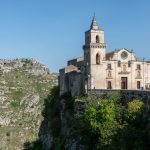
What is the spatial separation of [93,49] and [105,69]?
401cm

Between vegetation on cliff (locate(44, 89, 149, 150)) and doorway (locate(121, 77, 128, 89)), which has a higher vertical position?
doorway (locate(121, 77, 128, 89))

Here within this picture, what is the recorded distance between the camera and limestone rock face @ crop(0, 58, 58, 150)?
120250mm

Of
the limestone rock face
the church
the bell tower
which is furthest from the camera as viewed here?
the limestone rock face

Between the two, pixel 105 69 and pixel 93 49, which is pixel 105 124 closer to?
pixel 105 69

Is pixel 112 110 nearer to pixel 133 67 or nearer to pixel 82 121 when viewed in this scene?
pixel 82 121

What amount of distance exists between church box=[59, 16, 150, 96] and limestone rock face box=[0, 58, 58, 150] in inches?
1352

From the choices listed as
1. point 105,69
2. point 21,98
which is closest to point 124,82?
point 105,69

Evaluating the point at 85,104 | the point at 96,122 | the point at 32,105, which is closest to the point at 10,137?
the point at 32,105

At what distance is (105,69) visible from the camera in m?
85.7

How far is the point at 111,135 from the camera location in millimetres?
65438

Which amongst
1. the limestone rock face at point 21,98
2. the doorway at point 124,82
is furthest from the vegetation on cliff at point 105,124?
the limestone rock face at point 21,98

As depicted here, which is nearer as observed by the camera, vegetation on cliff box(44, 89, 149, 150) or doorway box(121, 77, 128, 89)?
vegetation on cliff box(44, 89, 149, 150)

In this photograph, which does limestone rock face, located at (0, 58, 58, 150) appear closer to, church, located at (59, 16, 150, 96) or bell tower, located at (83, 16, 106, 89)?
church, located at (59, 16, 150, 96)

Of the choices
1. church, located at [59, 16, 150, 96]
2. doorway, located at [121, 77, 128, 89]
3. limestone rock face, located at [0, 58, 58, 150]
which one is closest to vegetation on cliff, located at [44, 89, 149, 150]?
church, located at [59, 16, 150, 96]
